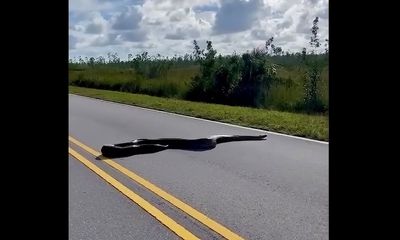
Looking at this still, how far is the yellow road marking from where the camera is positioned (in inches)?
179

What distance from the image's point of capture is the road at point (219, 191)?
4637 mm

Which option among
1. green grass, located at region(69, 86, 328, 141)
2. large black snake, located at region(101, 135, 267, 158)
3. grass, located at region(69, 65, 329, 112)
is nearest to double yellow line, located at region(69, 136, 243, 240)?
large black snake, located at region(101, 135, 267, 158)

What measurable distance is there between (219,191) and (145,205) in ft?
3.28

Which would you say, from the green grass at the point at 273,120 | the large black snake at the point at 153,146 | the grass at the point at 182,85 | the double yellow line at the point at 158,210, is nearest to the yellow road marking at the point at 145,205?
the double yellow line at the point at 158,210

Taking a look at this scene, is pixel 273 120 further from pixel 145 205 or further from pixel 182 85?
pixel 182 85

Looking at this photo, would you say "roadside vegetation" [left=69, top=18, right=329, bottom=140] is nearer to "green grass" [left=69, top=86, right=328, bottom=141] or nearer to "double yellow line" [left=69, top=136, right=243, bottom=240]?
"green grass" [left=69, top=86, right=328, bottom=141]

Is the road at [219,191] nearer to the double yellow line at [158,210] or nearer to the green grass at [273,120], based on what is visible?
the double yellow line at [158,210]

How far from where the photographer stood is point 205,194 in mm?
6062

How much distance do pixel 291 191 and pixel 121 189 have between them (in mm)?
1965

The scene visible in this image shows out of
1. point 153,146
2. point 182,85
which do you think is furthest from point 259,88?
point 153,146

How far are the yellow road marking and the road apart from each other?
0.05 meters

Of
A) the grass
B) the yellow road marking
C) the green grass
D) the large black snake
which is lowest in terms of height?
the yellow road marking
